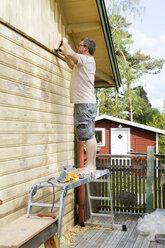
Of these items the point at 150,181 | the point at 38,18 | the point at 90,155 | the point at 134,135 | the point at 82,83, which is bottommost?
the point at 150,181

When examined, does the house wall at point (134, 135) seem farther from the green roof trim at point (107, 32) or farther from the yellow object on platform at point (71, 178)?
the yellow object on platform at point (71, 178)

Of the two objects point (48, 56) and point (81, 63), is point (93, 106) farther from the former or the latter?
point (48, 56)

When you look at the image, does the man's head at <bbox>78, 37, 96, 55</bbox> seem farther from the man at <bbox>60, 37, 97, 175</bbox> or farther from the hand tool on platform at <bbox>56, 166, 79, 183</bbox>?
the hand tool on platform at <bbox>56, 166, 79, 183</bbox>

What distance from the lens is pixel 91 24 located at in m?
4.84

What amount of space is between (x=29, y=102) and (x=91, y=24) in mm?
1905

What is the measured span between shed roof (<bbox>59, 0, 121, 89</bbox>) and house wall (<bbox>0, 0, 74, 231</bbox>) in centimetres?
19

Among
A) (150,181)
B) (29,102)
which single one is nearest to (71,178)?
(29,102)

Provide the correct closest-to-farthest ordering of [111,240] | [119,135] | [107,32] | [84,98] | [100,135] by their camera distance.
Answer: [84,98]
[111,240]
[107,32]
[119,135]
[100,135]

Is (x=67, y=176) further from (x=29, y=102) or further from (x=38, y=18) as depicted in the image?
(x=38, y=18)

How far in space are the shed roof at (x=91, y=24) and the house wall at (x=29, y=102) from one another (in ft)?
0.61

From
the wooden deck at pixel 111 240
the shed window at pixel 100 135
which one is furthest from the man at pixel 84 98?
the shed window at pixel 100 135

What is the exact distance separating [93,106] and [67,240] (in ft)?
6.93

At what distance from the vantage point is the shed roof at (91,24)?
4.57 meters

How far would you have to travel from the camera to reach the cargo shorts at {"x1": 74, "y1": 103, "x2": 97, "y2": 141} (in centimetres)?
404
